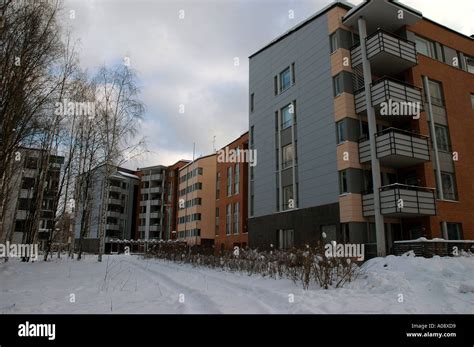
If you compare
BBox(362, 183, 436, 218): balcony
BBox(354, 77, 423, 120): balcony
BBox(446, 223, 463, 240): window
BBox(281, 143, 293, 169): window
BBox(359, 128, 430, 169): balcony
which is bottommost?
BBox(446, 223, 463, 240): window

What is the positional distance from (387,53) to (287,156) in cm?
1002

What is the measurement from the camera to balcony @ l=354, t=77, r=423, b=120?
2056cm

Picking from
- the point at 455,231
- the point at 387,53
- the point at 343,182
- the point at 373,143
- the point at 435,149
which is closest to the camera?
the point at 373,143

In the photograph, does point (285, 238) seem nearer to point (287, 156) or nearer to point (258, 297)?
point (287, 156)

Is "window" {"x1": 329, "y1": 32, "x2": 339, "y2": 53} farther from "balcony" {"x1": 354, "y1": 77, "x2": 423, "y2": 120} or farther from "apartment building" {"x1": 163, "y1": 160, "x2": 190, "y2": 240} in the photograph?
"apartment building" {"x1": 163, "y1": 160, "x2": 190, "y2": 240}

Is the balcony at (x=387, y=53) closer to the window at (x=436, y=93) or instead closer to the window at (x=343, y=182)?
the window at (x=436, y=93)

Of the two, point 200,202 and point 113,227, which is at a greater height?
point 200,202

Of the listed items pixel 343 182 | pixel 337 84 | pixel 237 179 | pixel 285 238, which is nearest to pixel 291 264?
pixel 343 182

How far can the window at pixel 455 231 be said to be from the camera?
21125 millimetres

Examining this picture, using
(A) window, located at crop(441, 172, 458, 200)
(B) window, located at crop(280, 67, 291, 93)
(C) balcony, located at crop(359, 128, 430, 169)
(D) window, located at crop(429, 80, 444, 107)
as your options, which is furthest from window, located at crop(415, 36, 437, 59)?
(B) window, located at crop(280, 67, 291, 93)

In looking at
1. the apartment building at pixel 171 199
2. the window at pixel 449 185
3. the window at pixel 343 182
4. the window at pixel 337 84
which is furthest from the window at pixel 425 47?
the apartment building at pixel 171 199

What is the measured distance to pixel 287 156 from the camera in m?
27.0
